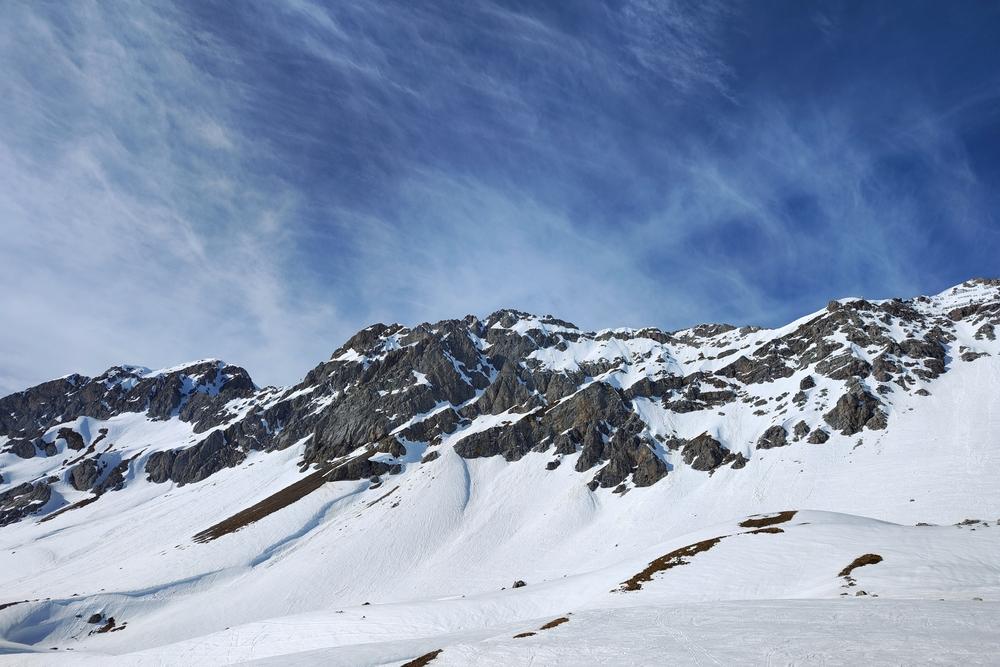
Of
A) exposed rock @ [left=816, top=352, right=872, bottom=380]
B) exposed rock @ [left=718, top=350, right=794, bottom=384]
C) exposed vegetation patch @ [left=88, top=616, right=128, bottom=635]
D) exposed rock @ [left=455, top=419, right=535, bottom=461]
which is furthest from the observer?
exposed rock @ [left=718, top=350, right=794, bottom=384]

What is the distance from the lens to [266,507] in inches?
5344

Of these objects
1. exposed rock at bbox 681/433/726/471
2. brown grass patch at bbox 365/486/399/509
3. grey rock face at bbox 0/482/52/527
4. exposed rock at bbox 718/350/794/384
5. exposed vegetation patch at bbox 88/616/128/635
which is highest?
exposed rock at bbox 718/350/794/384

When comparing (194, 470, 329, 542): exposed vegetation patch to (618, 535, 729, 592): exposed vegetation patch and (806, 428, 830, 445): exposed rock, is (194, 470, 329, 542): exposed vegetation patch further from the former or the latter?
(806, 428, 830, 445): exposed rock

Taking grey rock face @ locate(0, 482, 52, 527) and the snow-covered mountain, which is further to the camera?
grey rock face @ locate(0, 482, 52, 527)

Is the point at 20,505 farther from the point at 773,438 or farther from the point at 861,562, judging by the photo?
the point at 861,562

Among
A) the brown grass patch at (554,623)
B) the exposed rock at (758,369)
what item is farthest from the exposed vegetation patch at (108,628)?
the exposed rock at (758,369)

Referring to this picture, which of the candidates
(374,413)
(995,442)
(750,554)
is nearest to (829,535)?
(750,554)

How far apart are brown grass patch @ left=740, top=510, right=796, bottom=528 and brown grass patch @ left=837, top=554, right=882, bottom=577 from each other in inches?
877

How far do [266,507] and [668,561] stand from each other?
117 meters

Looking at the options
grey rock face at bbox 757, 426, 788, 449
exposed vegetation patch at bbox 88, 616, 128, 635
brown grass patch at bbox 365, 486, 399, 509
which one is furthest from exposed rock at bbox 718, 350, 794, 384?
exposed vegetation patch at bbox 88, 616, 128, 635

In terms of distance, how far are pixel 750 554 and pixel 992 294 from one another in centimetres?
20502

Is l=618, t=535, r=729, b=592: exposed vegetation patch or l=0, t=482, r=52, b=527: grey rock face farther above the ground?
l=0, t=482, r=52, b=527: grey rock face

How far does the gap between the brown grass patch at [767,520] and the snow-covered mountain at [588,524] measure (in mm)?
902

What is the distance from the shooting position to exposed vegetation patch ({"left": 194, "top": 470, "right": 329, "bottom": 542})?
12488cm
